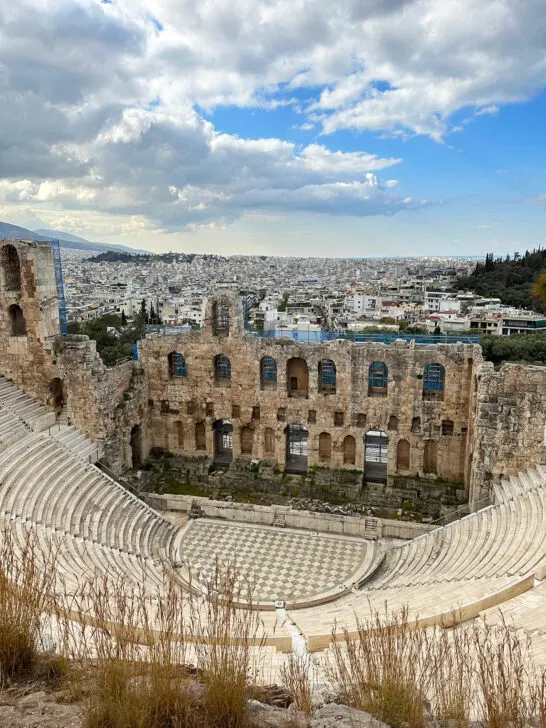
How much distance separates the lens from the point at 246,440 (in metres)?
26.2

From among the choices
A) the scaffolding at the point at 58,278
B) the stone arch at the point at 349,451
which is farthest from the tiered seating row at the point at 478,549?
the scaffolding at the point at 58,278

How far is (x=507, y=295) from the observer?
296 feet

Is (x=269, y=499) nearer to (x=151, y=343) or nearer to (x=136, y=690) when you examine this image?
(x=151, y=343)

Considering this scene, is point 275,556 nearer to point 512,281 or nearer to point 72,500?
point 72,500

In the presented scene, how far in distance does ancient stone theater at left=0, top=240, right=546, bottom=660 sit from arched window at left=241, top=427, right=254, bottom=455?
5cm

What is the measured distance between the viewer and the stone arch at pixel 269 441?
83.9 feet

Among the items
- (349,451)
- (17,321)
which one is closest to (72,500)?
(17,321)

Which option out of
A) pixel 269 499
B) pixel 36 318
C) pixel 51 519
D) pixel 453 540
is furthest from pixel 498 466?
pixel 36 318

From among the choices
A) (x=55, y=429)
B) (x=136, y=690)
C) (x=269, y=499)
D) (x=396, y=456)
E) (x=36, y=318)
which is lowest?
(x=269, y=499)

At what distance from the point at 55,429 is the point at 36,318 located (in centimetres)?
520

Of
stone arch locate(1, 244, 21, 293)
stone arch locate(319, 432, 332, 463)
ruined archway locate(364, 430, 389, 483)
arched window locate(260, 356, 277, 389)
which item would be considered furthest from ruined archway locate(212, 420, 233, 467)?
stone arch locate(1, 244, 21, 293)

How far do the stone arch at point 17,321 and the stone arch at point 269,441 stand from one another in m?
12.5

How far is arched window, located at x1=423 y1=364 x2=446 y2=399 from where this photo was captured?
23530 millimetres

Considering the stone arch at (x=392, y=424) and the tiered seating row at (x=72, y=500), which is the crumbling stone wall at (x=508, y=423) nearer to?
the stone arch at (x=392, y=424)
